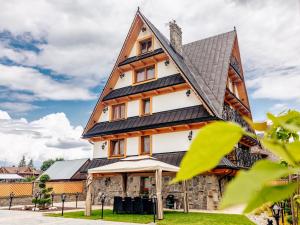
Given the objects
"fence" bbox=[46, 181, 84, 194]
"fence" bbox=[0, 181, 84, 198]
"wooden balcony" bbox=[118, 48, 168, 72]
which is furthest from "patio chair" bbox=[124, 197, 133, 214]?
"fence" bbox=[46, 181, 84, 194]

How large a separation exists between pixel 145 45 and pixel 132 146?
670 cm

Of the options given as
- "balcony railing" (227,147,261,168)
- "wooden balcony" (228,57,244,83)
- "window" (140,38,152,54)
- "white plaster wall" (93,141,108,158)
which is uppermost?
"window" (140,38,152,54)

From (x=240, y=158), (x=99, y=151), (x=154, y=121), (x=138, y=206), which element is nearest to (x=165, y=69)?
(x=154, y=121)

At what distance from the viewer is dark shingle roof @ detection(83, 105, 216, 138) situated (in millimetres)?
14930

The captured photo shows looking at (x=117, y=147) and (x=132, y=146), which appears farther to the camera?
(x=117, y=147)

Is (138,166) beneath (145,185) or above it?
above

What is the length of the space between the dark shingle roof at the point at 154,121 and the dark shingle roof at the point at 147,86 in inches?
62.3

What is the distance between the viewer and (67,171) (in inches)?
1195

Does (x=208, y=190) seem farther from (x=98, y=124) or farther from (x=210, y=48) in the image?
(x=210, y=48)

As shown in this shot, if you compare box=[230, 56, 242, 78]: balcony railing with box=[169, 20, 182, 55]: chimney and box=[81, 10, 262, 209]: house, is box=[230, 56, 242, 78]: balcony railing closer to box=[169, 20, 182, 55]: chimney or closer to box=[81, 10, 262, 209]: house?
box=[81, 10, 262, 209]: house

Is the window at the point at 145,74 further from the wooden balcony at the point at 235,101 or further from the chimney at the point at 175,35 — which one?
the wooden balcony at the point at 235,101

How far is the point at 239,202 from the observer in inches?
13.3

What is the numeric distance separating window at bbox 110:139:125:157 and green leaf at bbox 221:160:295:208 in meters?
17.7

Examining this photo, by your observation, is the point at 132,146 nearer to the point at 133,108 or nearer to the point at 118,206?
the point at 133,108
